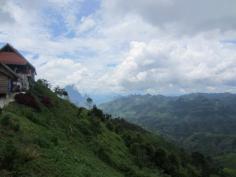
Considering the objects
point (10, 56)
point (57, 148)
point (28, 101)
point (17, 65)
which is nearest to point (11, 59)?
point (10, 56)

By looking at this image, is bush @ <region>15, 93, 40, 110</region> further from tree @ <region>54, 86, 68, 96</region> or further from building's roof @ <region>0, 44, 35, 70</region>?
tree @ <region>54, 86, 68, 96</region>

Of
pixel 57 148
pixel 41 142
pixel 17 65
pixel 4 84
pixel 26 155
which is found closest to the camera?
A: pixel 26 155

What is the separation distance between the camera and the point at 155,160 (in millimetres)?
68188

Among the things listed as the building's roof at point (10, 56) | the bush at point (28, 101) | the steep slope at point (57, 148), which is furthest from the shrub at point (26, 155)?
the building's roof at point (10, 56)

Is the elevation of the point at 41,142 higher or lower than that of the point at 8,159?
higher

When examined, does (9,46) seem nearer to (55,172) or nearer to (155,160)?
(155,160)

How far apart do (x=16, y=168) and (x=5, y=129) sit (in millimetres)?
9265

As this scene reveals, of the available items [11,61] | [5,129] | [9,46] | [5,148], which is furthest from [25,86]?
[5,148]

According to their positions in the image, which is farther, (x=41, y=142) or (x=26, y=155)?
(x=41, y=142)

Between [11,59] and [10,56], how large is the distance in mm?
1330

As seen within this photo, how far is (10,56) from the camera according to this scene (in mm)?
74125

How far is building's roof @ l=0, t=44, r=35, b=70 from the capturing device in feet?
237

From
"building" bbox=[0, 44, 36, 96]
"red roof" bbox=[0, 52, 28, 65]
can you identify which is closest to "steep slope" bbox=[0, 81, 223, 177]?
"building" bbox=[0, 44, 36, 96]

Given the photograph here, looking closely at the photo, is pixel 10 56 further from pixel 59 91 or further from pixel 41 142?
pixel 41 142
